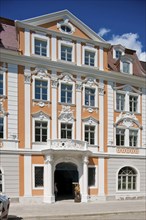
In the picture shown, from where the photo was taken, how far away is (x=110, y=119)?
26031mm

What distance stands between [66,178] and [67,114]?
5.92 metres

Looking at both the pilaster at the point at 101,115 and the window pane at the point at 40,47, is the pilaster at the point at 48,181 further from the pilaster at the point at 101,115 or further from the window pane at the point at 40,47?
the window pane at the point at 40,47

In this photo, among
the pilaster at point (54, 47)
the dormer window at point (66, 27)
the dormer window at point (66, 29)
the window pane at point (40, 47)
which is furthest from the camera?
the dormer window at point (66, 29)

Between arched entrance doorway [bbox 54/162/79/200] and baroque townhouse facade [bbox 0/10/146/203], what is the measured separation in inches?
3.1

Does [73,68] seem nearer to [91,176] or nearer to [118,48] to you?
[118,48]

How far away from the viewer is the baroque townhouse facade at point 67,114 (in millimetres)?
22453

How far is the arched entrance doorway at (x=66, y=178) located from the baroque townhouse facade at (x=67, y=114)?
8 centimetres

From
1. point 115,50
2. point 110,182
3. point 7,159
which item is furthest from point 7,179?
point 115,50

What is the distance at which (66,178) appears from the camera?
88.0 ft

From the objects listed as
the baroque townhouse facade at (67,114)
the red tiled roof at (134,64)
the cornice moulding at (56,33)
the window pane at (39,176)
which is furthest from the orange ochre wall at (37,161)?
the red tiled roof at (134,64)

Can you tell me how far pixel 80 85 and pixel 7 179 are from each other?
8894 millimetres

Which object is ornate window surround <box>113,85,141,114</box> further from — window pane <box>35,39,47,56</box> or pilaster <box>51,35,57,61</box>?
window pane <box>35,39,47,56</box>

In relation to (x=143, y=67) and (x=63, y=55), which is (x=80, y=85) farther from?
(x=143, y=67)

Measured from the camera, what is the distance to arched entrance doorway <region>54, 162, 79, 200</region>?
24402 millimetres
